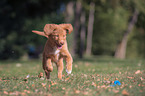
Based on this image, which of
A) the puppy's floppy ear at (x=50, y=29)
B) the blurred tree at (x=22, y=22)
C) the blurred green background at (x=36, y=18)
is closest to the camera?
the puppy's floppy ear at (x=50, y=29)

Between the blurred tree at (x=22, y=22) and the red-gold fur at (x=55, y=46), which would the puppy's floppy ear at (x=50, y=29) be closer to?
the red-gold fur at (x=55, y=46)

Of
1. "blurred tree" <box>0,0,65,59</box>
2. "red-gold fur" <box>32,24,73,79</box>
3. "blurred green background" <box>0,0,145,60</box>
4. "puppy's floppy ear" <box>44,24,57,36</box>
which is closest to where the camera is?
"red-gold fur" <box>32,24,73,79</box>

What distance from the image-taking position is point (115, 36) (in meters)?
53.0

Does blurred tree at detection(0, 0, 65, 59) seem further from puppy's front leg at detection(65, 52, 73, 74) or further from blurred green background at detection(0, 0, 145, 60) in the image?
puppy's front leg at detection(65, 52, 73, 74)

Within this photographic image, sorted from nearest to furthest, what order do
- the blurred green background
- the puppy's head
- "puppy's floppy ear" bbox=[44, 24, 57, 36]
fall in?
the puppy's head
"puppy's floppy ear" bbox=[44, 24, 57, 36]
the blurred green background

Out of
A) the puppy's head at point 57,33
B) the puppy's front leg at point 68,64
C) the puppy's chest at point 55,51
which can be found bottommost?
the puppy's front leg at point 68,64

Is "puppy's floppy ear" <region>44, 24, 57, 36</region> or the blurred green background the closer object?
"puppy's floppy ear" <region>44, 24, 57, 36</region>

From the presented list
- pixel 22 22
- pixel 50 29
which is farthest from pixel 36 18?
pixel 50 29

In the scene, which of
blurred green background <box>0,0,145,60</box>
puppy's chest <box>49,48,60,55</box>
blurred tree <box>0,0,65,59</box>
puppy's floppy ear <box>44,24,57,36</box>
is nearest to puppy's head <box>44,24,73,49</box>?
puppy's floppy ear <box>44,24,57,36</box>

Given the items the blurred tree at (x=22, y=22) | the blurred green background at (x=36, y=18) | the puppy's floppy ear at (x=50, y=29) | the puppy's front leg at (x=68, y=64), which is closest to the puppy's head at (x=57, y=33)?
the puppy's floppy ear at (x=50, y=29)

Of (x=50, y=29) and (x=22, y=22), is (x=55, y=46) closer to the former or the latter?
(x=50, y=29)

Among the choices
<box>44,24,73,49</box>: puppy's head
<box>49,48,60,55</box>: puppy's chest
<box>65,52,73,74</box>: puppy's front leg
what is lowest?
<box>65,52,73,74</box>: puppy's front leg

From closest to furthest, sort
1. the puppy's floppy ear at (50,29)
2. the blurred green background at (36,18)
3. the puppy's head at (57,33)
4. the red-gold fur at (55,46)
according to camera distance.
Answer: the puppy's head at (57,33), the red-gold fur at (55,46), the puppy's floppy ear at (50,29), the blurred green background at (36,18)

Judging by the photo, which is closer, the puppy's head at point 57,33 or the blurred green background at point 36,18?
the puppy's head at point 57,33
